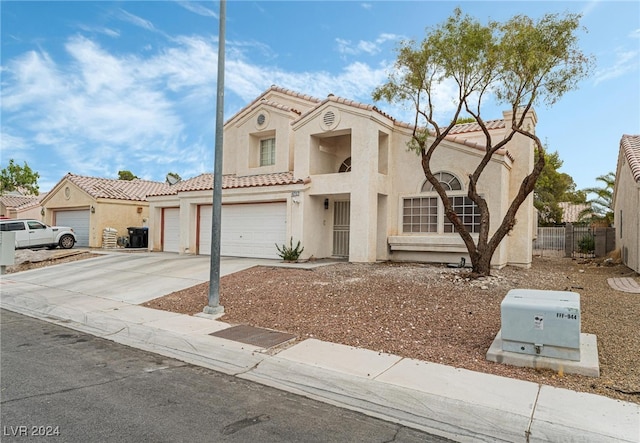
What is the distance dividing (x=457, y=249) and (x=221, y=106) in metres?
9.15

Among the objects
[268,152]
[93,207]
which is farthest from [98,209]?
[268,152]

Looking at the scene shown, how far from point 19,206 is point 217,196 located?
36760 mm

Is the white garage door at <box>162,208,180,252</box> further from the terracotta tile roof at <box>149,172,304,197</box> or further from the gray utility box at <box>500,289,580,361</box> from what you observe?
the gray utility box at <box>500,289,580,361</box>

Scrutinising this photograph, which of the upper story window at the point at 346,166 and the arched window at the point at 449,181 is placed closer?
the arched window at the point at 449,181

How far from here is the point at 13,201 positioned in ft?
123

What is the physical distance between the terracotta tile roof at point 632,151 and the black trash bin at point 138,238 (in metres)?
22.2

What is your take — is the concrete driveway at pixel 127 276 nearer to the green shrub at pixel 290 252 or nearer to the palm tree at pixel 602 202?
the green shrub at pixel 290 252

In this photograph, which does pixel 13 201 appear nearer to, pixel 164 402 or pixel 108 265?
pixel 108 265

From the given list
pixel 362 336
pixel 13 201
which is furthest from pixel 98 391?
pixel 13 201

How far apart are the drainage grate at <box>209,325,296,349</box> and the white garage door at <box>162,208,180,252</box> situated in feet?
45.2

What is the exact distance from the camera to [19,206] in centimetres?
3644

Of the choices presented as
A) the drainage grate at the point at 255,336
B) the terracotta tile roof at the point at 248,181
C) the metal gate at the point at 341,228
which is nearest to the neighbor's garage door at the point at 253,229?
the terracotta tile roof at the point at 248,181

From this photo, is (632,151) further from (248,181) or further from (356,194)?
(248,181)

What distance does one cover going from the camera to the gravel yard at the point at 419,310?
5.65m
